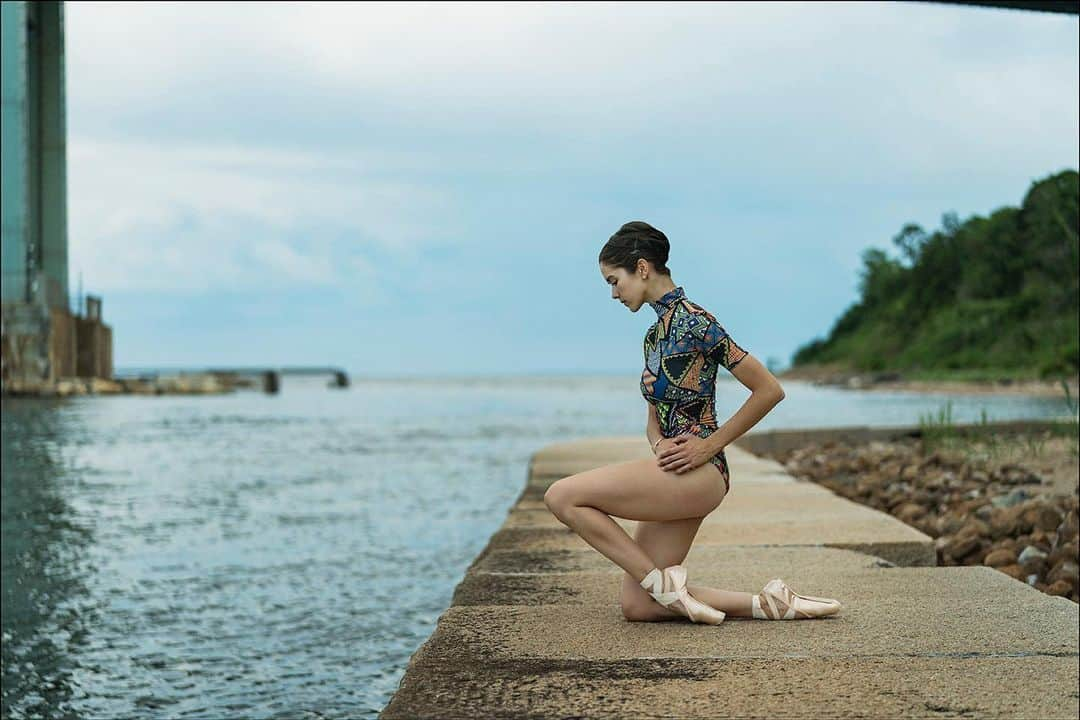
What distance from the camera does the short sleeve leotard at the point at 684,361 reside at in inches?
118

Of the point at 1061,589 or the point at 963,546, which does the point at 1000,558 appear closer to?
the point at 963,546

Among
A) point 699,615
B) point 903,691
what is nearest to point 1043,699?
point 903,691

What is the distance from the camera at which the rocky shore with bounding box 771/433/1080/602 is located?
239 inches

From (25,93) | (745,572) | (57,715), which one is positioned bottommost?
(57,715)

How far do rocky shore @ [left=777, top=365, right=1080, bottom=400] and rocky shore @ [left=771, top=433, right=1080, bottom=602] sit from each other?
13.4 ft

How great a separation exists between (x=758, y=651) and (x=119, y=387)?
68674mm

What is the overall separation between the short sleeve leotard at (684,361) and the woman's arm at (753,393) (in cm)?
3

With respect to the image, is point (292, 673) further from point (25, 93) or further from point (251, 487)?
point (25, 93)

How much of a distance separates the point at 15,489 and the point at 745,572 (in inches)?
490

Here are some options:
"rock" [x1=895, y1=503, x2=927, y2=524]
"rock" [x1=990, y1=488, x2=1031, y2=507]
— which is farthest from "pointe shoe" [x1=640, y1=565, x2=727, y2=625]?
"rock" [x1=990, y1=488, x2=1031, y2=507]

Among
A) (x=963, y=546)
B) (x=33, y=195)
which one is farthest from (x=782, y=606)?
(x=33, y=195)

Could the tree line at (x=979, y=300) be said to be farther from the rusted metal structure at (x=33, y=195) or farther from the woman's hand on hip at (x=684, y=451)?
the rusted metal structure at (x=33, y=195)

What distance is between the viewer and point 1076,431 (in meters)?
9.38

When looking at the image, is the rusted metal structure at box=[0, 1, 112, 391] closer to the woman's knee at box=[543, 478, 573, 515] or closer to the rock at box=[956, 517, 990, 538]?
the rock at box=[956, 517, 990, 538]
